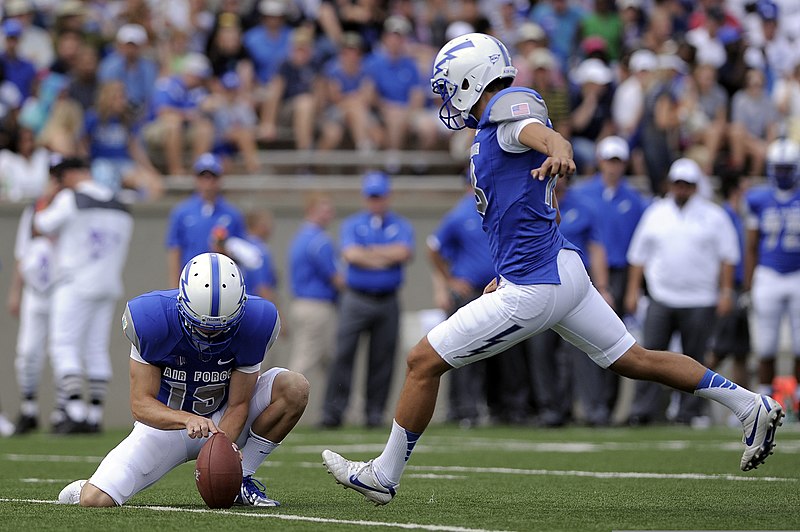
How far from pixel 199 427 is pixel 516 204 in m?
1.62

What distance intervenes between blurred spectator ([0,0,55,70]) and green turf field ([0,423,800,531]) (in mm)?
6124

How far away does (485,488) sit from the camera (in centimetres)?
720

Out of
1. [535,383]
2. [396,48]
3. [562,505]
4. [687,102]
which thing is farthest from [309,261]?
[562,505]

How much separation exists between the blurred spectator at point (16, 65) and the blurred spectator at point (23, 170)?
3.91 ft

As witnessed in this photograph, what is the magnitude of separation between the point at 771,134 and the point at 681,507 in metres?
10.2

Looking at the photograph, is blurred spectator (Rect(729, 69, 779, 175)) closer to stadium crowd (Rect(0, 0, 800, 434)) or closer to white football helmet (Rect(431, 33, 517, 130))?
stadium crowd (Rect(0, 0, 800, 434))

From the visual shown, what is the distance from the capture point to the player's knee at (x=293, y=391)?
20.9 feet

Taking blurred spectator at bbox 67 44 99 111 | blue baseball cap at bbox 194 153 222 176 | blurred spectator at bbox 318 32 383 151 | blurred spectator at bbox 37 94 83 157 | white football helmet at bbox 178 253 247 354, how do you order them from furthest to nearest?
blurred spectator at bbox 318 32 383 151, blurred spectator at bbox 67 44 99 111, blurred spectator at bbox 37 94 83 157, blue baseball cap at bbox 194 153 222 176, white football helmet at bbox 178 253 247 354

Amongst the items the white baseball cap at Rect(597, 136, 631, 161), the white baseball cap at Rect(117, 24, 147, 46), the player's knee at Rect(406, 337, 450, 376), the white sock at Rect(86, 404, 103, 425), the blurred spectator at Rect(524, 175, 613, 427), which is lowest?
the white sock at Rect(86, 404, 103, 425)

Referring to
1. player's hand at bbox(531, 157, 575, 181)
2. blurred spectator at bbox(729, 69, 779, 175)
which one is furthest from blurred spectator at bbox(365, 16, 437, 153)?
player's hand at bbox(531, 157, 575, 181)

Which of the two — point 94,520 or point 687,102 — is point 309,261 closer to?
point 687,102

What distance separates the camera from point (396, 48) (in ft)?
52.0

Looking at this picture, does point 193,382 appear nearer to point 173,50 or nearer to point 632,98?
point 632,98

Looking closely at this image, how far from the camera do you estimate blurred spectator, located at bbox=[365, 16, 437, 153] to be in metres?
15.8
